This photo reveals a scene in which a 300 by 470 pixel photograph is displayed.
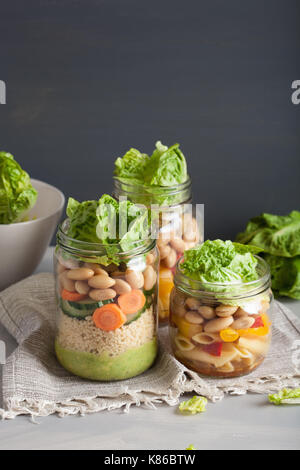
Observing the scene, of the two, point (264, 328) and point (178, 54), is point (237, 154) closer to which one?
point (178, 54)

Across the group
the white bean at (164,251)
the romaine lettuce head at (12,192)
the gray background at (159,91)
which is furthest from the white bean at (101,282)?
the gray background at (159,91)

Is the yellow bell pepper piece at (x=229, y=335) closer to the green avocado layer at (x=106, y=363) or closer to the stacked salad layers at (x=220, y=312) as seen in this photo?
the stacked salad layers at (x=220, y=312)

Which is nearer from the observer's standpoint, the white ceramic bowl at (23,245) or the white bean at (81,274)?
the white bean at (81,274)

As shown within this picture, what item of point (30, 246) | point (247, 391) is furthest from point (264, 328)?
point (30, 246)

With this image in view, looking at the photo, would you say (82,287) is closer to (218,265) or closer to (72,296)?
(72,296)

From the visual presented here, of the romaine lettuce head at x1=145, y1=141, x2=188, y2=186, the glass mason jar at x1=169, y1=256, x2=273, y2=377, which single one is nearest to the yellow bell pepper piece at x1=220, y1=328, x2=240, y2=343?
the glass mason jar at x1=169, y1=256, x2=273, y2=377
